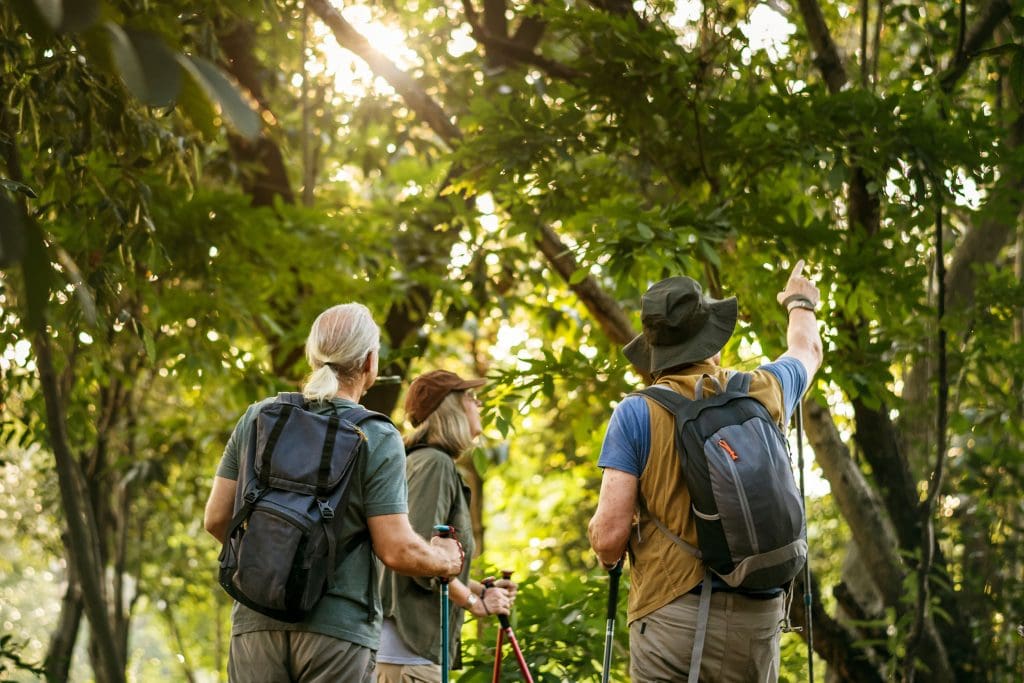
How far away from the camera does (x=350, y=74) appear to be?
379 inches

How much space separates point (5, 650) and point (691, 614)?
383 centimetres

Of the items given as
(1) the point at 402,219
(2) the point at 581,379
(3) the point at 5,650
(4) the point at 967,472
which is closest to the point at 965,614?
(4) the point at 967,472

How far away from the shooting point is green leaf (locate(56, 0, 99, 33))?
0.99m

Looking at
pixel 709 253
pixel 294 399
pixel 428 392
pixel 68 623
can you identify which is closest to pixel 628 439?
pixel 294 399

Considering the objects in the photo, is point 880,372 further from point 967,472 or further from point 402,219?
point 402,219

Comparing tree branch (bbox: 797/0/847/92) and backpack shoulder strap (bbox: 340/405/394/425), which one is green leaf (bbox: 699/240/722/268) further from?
tree branch (bbox: 797/0/847/92)

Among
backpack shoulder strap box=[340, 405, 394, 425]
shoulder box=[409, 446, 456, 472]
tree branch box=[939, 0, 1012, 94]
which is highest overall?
tree branch box=[939, 0, 1012, 94]

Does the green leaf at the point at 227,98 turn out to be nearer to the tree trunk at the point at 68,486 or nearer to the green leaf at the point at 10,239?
the green leaf at the point at 10,239

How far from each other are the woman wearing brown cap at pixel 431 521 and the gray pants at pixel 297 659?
0.91 m

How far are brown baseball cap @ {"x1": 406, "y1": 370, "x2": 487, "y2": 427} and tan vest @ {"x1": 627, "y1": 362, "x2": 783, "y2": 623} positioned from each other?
112 cm

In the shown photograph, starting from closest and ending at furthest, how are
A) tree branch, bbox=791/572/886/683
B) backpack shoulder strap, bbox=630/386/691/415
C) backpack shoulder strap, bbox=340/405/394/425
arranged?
backpack shoulder strap, bbox=340/405/394/425, backpack shoulder strap, bbox=630/386/691/415, tree branch, bbox=791/572/886/683

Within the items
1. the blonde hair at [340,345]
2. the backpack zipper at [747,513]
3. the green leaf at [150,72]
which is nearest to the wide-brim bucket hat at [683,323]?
the backpack zipper at [747,513]

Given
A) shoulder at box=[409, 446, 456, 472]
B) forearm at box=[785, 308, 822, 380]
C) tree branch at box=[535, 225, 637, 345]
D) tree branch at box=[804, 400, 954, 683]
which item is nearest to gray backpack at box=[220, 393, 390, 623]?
shoulder at box=[409, 446, 456, 472]

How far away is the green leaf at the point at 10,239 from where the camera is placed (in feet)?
3.14
